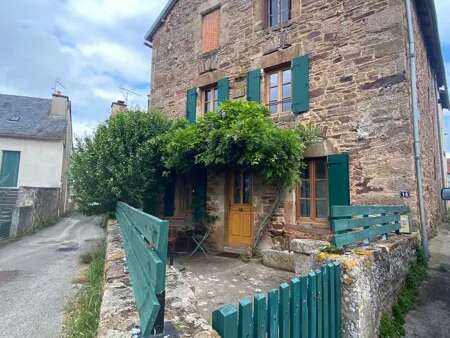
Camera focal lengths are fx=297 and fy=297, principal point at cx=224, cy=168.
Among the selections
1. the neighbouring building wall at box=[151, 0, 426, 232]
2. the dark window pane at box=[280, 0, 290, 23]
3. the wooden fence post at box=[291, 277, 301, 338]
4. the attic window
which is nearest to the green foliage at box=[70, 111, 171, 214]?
the neighbouring building wall at box=[151, 0, 426, 232]

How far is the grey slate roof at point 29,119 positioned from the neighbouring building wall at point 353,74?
1350 centimetres

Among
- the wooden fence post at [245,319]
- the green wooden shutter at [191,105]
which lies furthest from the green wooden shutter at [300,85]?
the wooden fence post at [245,319]

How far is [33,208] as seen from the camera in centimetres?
1335

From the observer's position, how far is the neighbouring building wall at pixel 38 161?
16.8 meters

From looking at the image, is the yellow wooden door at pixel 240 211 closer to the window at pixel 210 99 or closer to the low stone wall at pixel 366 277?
the window at pixel 210 99

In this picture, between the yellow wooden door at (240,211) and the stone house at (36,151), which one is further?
the stone house at (36,151)

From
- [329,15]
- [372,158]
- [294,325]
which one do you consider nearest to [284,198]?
[372,158]

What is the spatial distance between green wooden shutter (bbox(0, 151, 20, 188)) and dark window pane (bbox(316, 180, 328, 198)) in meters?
17.2

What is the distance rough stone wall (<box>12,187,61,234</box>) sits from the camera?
12422 mm

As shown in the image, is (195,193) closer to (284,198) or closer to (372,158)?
(284,198)

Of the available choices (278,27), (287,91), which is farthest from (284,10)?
(287,91)

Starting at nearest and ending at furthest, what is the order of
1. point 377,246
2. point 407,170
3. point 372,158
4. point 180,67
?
point 377,246 → point 407,170 → point 372,158 → point 180,67

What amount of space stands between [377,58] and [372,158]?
2103 millimetres

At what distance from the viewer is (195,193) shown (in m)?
8.79
